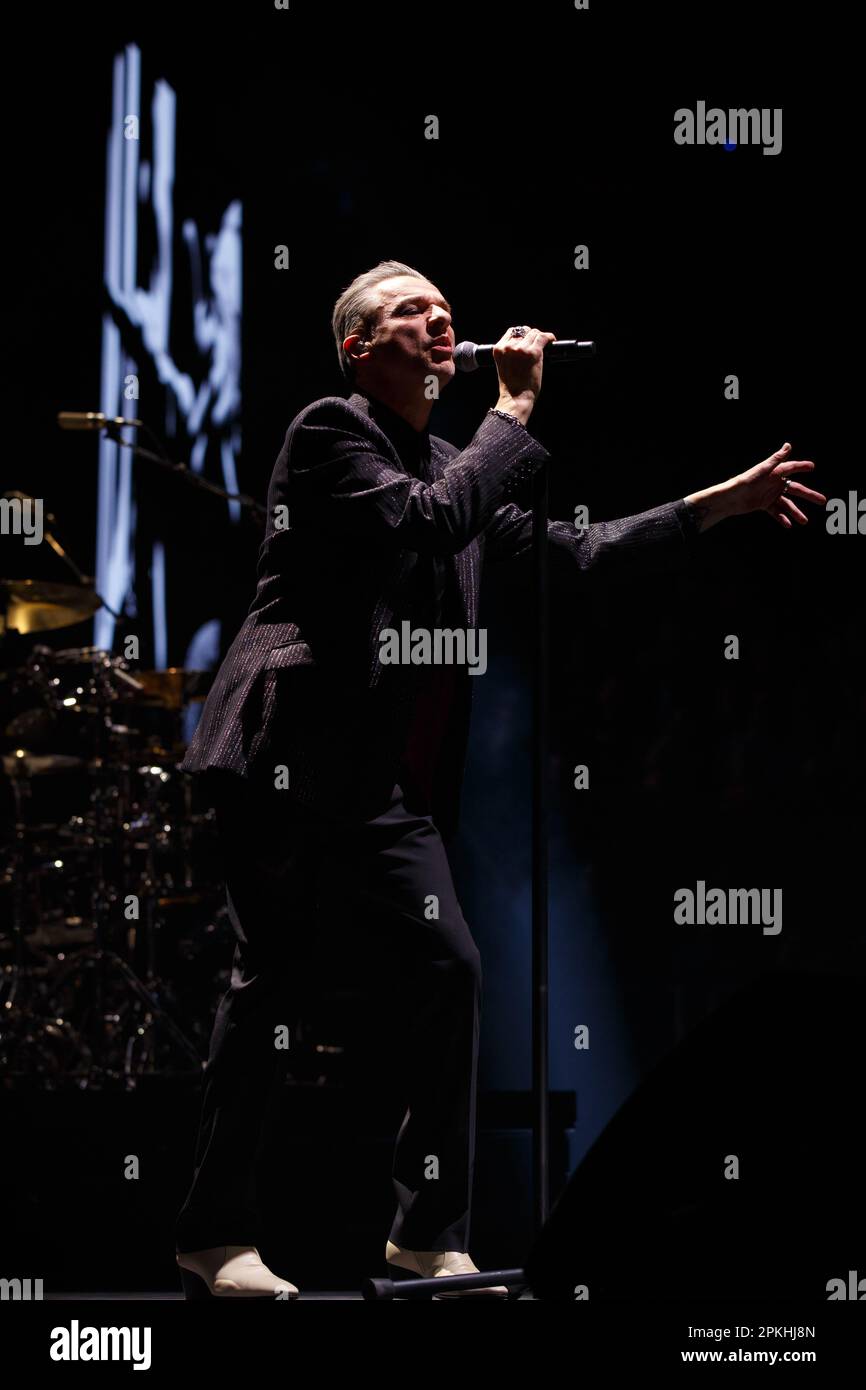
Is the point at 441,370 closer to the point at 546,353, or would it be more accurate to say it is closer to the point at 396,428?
the point at 396,428

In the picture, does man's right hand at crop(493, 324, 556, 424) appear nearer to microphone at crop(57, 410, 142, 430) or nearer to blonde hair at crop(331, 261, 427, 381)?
blonde hair at crop(331, 261, 427, 381)

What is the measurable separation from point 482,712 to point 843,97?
196 centimetres

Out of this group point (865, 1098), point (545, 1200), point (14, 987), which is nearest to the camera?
point (865, 1098)

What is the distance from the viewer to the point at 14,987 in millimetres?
4500

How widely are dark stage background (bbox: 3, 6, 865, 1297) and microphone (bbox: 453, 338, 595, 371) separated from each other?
2128 millimetres

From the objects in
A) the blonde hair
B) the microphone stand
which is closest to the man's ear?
the blonde hair

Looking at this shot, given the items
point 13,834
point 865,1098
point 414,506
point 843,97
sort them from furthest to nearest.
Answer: point 13,834 < point 843,97 < point 414,506 < point 865,1098

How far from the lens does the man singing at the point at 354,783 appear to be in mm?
2051

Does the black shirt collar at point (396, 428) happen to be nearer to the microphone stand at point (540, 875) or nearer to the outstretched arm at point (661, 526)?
the outstretched arm at point (661, 526)

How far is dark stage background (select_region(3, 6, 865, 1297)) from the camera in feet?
14.2

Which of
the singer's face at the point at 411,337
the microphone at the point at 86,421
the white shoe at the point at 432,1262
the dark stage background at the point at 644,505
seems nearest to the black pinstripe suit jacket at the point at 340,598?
the singer's face at the point at 411,337

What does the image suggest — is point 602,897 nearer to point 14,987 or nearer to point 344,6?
point 14,987

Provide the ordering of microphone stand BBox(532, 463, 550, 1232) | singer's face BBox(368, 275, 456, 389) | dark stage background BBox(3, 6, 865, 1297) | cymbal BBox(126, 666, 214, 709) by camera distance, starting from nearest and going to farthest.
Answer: microphone stand BBox(532, 463, 550, 1232) → singer's face BBox(368, 275, 456, 389) → dark stage background BBox(3, 6, 865, 1297) → cymbal BBox(126, 666, 214, 709)

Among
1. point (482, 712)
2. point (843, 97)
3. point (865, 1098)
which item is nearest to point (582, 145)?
point (843, 97)
